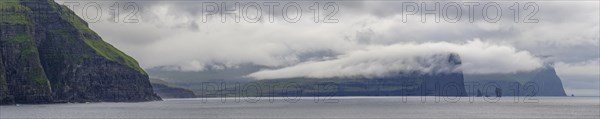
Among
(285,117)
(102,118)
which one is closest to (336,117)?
(285,117)

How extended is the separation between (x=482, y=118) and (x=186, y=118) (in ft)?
257

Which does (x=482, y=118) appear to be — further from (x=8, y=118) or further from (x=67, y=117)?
(x=8, y=118)

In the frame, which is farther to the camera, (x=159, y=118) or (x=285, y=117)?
(x=285, y=117)

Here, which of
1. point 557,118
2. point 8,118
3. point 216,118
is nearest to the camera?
point 8,118

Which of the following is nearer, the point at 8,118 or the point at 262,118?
the point at 8,118

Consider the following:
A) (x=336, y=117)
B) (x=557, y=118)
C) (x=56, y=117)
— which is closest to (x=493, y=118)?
(x=557, y=118)

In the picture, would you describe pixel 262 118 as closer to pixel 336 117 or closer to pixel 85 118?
pixel 336 117

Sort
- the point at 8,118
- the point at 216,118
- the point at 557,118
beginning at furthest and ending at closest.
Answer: the point at 557,118 → the point at 216,118 → the point at 8,118

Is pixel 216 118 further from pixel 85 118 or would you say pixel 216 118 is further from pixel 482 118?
pixel 482 118

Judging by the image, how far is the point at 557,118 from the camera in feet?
611

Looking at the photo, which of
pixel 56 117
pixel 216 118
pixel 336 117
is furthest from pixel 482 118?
pixel 56 117

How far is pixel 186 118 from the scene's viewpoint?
16775 cm

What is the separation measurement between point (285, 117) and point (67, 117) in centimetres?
5556

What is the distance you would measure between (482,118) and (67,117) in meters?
108
